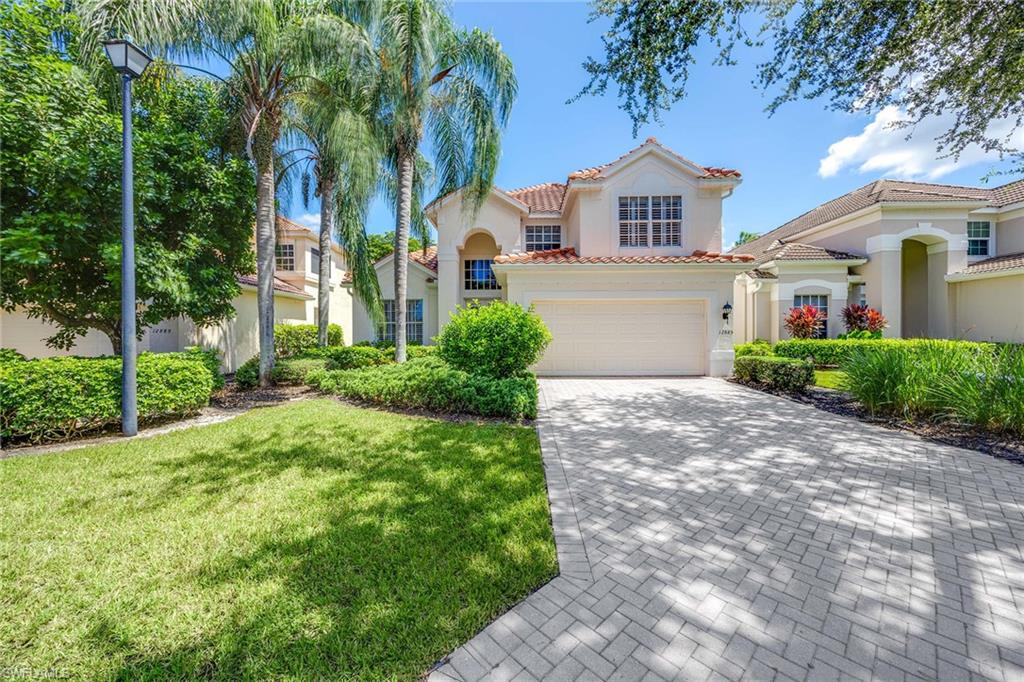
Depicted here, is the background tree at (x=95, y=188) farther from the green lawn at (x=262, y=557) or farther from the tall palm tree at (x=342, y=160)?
the green lawn at (x=262, y=557)

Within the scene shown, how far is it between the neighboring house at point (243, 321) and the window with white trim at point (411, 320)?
2326 millimetres

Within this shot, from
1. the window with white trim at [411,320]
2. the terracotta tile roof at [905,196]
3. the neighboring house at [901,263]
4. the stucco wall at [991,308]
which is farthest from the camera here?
the window with white trim at [411,320]

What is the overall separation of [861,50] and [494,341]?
9027 millimetres

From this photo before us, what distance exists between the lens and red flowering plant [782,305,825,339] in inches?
610

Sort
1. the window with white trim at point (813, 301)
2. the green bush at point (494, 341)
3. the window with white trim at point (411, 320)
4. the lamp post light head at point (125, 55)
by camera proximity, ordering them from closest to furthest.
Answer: the lamp post light head at point (125, 55) < the green bush at point (494, 341) < the window with white trim at point (813, 301) < the window with white trim at point (411, 320)

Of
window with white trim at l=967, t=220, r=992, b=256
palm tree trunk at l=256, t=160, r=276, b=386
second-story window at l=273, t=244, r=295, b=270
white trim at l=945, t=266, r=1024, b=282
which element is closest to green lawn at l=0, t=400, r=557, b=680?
palm tree trunk at l=256, t=160, r=276, b=386

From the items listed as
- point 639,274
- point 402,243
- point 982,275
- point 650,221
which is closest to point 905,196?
point 982,275

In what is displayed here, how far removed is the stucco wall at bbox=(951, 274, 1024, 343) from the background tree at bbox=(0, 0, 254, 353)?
83.3ft

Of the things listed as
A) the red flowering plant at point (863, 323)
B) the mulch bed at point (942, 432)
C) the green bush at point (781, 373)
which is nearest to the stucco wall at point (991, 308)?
the red flowering plant at point (863, 323)

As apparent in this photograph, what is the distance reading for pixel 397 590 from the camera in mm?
2709

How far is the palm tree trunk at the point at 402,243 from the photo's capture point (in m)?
10.8

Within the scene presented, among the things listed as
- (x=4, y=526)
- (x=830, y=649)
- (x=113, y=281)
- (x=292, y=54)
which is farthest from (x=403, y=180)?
(x=830, y=649)

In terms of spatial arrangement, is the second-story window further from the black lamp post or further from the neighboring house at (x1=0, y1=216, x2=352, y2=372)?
the black lamp post

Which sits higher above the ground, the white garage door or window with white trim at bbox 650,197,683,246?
window with white trim at bbox 650,197,683,246
